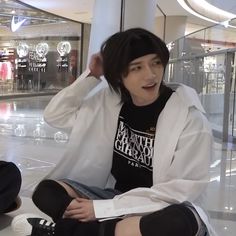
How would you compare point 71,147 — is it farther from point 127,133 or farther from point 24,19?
point 24,19

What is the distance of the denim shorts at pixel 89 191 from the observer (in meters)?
1.75

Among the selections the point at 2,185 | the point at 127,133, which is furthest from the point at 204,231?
the point at 2,185

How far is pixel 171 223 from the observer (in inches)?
54.6

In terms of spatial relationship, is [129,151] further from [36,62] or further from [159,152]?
[36,62]

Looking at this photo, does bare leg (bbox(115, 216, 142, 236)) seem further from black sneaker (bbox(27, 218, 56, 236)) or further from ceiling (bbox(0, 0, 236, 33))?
ceiling (bbox(0, 0, 236, 33))

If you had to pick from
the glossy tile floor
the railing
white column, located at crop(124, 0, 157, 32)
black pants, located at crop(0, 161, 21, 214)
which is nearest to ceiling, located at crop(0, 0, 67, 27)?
the railing

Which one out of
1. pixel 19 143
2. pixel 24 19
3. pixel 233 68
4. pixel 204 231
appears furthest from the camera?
pixel 24 19

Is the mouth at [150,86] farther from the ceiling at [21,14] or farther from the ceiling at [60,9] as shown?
the ceiling at [21,14]

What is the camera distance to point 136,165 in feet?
5.61

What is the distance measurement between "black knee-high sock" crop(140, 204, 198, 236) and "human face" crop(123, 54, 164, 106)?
45 cm

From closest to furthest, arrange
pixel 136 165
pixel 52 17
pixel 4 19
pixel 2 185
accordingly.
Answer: pixel 136 165
pixel 2 185
pixel 4 19
pixel 52 17

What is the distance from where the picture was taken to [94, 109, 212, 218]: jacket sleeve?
4.82 ft

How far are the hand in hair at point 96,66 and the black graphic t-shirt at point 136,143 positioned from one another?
0.22 m

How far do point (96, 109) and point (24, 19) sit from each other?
15.4m
